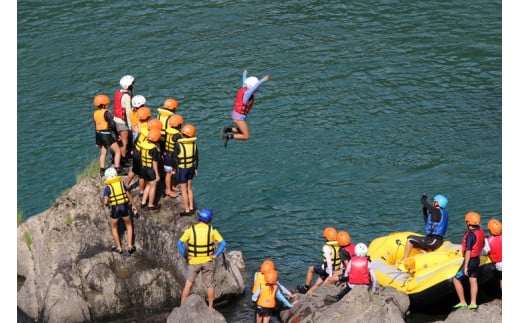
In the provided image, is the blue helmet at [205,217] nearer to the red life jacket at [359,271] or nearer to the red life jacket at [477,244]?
the red life jacket at [359,271]

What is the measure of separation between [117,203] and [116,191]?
0.29 metres

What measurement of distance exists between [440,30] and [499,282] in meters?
19.7

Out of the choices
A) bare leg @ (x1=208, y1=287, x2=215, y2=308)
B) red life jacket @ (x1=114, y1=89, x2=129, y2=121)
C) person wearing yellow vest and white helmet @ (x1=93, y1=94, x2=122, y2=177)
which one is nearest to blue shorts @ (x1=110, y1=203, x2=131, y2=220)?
person wearing yellow vest and white helmet @ (x1=93, y1=94, x2=122, y2=177)

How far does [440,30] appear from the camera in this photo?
4147cm

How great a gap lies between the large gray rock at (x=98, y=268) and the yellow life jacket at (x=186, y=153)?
1403 millimetres

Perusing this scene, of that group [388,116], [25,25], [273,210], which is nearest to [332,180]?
[273,210]

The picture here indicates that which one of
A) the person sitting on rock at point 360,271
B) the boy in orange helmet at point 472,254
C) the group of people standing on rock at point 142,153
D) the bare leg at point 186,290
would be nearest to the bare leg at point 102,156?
the group of people standing on rock at point 142,153

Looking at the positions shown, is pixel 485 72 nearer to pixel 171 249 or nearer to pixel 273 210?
pixel 273 210

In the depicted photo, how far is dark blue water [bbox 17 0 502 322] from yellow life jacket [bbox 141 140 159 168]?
4.63m

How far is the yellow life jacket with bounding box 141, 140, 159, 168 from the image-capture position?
80.2 ft

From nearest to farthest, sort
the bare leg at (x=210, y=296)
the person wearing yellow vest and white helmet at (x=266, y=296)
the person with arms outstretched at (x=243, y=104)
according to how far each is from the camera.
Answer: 1. the person wearing yellow vest and white helmet at (x=266, y=296)
2. the bare leg at (x=210, y=296)
3. the person with arms outstretched at (x=243, y=104)

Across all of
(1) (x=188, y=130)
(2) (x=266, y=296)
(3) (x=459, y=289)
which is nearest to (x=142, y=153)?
(1) (x=188, y=130)

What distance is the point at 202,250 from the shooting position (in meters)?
23.3

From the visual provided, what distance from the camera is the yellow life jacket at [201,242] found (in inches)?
910
